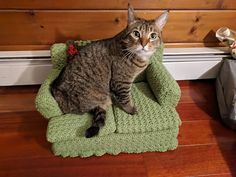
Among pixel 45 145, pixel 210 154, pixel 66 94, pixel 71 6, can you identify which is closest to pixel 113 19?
pixel 71 6

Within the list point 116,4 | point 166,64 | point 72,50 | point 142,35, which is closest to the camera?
point 142,35

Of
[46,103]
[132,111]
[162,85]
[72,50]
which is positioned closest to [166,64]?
[162,85]

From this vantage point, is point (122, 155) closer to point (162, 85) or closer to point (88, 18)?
point (162, 85)

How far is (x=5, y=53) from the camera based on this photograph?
1.52m

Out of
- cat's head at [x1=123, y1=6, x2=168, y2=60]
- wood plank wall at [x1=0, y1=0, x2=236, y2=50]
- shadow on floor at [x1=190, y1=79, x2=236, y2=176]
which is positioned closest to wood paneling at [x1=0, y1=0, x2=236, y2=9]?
wood plank wall at [x1=0, y1=0, x2=236, y2=50]

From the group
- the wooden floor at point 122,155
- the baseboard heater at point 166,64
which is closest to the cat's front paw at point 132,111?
the wooden floor at point 122,155

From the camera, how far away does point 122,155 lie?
1.30 m

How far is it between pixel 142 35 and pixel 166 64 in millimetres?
652

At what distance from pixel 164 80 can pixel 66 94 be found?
0.52 m

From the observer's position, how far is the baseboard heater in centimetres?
154

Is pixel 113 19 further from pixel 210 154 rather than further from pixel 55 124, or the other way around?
pixel 210 154

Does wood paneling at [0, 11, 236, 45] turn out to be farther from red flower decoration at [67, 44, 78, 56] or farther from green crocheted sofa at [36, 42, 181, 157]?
green crocheted sofa at [36, 42, 181, 157]

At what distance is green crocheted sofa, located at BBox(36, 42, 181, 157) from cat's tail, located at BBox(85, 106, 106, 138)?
0.09ft

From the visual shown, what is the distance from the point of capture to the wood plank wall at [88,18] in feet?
4.67
